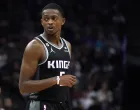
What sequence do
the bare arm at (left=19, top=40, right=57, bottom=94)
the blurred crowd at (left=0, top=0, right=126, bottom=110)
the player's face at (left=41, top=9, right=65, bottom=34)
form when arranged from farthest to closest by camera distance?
1. the blurred crowd at (left=0, top=0, right=126, bottom=110)
2. the player's face at (left=41, top=9, right=65, bottom=34)
3. the bare arm at (left=19, top=40, right=57, bottom=94)

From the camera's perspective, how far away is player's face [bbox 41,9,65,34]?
3.84 metres

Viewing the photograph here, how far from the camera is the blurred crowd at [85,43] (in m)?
8.66

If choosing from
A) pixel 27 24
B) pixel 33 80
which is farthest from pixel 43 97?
pixel 27 24

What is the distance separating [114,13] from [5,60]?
252cm

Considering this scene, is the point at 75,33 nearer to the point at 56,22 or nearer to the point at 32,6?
the point at 32,6

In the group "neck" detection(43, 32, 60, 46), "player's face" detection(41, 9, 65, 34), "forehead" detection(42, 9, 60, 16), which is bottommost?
"neck" detection(43, 32, 60, 46)

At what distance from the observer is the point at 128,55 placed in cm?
884

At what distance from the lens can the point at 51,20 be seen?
12.6ft

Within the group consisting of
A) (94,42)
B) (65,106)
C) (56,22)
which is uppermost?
(94,42)

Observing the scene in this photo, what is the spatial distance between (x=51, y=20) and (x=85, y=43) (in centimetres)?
612

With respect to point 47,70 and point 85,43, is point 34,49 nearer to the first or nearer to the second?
point 47,70

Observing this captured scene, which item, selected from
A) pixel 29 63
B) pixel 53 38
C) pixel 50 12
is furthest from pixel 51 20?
pixel 29 63

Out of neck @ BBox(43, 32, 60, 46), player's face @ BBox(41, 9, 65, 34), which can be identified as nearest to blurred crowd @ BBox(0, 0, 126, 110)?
neck @ BBox(43, 32, 60, 46)

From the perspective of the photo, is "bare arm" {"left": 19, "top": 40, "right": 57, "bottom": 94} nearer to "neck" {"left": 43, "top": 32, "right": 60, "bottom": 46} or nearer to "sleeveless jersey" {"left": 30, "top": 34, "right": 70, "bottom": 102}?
"sleeveless jersey" {"left": 30, "top": 34, "right": 70, "bottom": 102}
